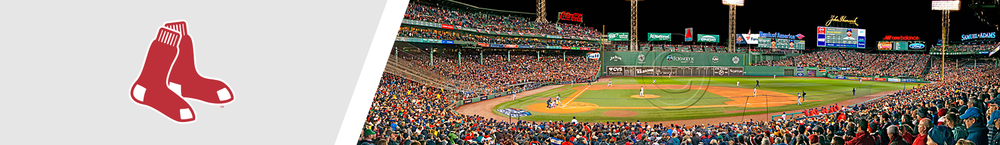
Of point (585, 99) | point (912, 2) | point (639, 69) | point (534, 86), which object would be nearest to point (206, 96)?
point (585, 99)

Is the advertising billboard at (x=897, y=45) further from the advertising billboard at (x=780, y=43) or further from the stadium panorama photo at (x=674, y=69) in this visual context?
the advertising billboard at (x=780, y=43)

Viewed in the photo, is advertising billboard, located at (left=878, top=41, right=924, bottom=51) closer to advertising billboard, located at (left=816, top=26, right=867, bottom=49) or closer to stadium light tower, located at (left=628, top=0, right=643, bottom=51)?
advertising billboard, located at (left=816, top=26, right=867, bottom=49)

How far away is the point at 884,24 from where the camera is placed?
74.6 metres

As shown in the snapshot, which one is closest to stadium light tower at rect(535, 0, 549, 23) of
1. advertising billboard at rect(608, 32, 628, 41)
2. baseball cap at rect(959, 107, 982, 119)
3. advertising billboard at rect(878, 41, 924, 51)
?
advertising billboard at rect(608, 32, 628, 41)

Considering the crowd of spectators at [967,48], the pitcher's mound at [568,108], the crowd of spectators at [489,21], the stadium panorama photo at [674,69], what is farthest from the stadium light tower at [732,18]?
the pitcher's mound at [568,108]

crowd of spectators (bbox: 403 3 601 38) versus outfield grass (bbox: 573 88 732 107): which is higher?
crowd of spectators (bbox: 403 3 601 38)

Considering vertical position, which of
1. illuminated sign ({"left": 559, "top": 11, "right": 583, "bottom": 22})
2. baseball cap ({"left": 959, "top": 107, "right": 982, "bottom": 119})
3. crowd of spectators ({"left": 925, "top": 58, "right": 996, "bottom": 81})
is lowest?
baseball cap ({"left": 959, "top": 107, "right": 982, "bottom": 119})

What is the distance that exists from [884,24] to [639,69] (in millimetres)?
47213

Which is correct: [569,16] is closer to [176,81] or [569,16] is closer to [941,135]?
[941,135]

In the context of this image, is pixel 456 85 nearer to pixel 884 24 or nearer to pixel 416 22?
pixel 416 22

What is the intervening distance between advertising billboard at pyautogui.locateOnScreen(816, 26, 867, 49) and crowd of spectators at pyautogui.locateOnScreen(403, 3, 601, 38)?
32.9 m

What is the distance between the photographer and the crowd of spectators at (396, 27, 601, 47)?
39.6 m

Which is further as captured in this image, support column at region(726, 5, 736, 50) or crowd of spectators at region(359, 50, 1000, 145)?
support column at region(726, 5, 736, 50)

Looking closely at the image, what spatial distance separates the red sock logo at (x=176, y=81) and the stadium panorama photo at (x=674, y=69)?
4186 millimetres
